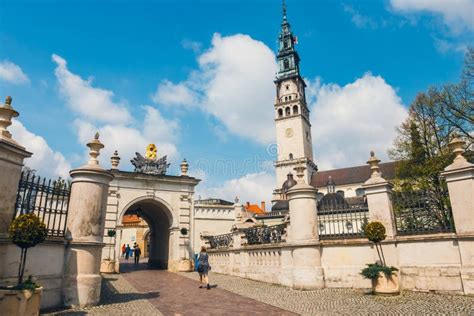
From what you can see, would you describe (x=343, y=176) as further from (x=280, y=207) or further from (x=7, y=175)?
(x=7, y=175)

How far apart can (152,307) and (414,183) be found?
76.3 feet

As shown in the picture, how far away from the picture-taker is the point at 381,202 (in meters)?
10.6

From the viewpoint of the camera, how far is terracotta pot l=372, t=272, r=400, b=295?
30.1 ft

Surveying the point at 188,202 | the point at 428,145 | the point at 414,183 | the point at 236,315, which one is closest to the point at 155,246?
the point at 188,202

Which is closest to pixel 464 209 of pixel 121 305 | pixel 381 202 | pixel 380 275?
pixel 381 202

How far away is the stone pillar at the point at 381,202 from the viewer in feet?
33.9

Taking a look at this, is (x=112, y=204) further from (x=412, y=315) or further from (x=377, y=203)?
(x=412, y=315)

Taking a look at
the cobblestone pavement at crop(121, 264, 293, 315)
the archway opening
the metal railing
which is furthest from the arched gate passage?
the cobblestone pavement at crop(121, 264, 293, 315)

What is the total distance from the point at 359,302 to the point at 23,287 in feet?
26.5

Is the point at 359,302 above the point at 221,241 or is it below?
below

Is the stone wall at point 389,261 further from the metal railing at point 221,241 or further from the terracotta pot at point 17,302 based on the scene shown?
the terracotta pot at point 17,302

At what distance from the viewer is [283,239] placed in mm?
12805

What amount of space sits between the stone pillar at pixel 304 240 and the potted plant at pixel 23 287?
8.02 metres

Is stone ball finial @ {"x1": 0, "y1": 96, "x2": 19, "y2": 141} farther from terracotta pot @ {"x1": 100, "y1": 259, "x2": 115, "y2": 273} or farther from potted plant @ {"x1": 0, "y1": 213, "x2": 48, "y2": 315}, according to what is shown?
terracotta pot @ {"x1": 100, "y1": 259, "x2": 115, "y2": 273}
